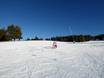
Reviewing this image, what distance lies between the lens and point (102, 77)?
8.15m

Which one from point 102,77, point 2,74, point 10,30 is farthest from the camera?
point 10,30

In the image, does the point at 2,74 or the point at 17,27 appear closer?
the point at 2,74

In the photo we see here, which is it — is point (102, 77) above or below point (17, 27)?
below

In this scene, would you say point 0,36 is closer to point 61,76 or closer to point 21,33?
point 21,33

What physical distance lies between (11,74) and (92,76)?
4.33 metres

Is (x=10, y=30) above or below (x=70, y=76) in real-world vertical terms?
above

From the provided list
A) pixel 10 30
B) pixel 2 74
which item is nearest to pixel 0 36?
pixel 10 30

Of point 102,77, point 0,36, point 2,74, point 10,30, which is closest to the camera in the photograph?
point 102,77

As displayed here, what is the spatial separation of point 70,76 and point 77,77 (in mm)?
390

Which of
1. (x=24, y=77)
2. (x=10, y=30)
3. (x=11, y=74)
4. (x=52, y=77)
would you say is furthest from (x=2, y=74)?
(x=10, y=30)

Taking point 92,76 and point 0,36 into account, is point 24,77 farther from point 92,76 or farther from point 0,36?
point 0,36

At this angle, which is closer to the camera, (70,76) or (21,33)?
(70,76)

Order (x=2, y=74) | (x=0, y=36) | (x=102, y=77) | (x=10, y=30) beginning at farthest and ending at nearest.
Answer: (x=10, y=30) < (x=0, y=36) < (x=2, y=74) < (x=102, y=77)

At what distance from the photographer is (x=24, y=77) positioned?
27.6ft
